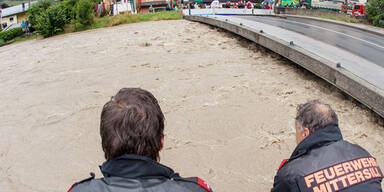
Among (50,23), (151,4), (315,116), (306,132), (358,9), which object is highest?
(151,4)

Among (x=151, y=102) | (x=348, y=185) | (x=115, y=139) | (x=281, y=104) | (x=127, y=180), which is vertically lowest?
(x=281, y=104)

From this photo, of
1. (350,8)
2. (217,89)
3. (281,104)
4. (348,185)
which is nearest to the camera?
(348,185)

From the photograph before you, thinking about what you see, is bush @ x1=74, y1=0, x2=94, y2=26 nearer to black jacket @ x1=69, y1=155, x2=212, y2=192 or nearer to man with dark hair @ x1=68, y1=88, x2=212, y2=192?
man with dark hair @ x1=68, y1=88, x2=212, y2=192

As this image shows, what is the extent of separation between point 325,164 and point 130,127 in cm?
123

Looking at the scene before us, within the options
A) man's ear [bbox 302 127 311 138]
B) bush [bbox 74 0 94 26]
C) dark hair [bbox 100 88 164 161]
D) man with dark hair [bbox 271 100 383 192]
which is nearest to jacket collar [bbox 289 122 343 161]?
man with dark hair [bbox 271 100 383 192]

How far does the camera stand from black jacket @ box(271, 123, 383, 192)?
1.84m

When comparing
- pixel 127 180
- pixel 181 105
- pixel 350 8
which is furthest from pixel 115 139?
pixel 350 8

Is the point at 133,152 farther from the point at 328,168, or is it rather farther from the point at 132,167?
the point at 328,168

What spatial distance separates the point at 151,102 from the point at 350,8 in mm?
35196

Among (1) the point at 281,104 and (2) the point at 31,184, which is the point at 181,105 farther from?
(2) the point at 31,184

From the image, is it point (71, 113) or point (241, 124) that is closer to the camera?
point (241, 124)

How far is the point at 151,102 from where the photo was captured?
1.55 m

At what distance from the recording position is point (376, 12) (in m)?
25.0

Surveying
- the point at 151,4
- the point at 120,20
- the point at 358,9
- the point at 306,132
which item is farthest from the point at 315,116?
the point at 151,4
